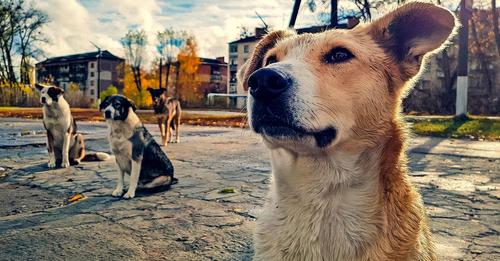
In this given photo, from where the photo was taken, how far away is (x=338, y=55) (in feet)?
7.73

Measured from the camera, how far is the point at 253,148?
9.38 m

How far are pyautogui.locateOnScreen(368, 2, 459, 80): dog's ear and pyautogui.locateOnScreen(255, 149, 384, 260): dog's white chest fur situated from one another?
2.49 feet

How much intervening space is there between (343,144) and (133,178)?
321 centimetres

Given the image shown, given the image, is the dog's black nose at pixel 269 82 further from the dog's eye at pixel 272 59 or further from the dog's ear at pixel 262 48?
the dog's ear at pixel 262 48

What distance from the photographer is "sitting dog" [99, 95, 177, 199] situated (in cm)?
490

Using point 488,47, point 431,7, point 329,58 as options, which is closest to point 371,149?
point 329,58

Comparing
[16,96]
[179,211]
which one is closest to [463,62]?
[179,211]

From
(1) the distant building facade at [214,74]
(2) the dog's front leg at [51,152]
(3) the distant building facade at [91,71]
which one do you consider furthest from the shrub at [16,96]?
(3) the distant building facade at [91,71]

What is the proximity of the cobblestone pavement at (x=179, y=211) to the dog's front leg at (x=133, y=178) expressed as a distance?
115mm

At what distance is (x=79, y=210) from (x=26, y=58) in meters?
43.9

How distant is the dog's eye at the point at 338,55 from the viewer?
7.68 ft

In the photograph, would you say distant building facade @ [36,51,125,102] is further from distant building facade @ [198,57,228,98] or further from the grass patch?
the grass patch

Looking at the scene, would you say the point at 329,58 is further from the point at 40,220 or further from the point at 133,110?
the point at 133,110

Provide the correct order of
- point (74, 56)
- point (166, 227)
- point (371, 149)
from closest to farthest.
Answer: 1. point (371, 149)
2. point (166, 227)
3. point (74, 56)
